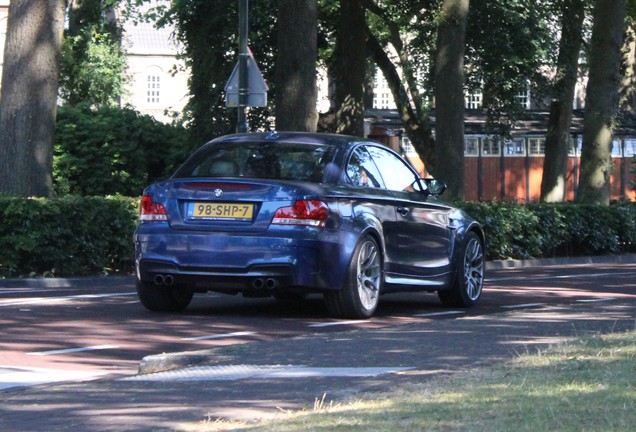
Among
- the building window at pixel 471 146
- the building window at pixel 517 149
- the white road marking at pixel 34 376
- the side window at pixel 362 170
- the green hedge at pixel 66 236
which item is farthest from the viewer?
the building window at pixel 517 149

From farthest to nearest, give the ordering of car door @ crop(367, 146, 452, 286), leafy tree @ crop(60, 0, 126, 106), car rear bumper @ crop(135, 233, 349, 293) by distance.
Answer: leafy tree @ crop(60, 0, 126, 106) < car door @ crop(367, 146, 452, 286) < car rear bumper @ crop(135, 233, 349, 293)

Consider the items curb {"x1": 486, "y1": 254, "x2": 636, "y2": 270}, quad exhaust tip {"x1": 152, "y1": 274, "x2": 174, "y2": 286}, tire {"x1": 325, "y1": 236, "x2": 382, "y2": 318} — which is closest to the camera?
quad exhaust tip {"x1": 152, "y1": 274, "x2": 174, "y2": 286}

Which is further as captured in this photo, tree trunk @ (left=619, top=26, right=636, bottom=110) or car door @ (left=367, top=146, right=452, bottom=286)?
tree trunk @ (left=619, top=26, right=636, bottom=110)

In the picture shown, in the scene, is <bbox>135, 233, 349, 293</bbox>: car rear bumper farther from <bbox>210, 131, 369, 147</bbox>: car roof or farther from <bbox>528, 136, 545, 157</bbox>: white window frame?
<bbox>528, 136, 545, 157</bbox>: white window frame

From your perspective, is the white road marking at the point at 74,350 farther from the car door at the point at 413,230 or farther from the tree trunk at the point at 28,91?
the tree trunk at the point at 28,91

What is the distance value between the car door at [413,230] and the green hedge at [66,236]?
658 cm

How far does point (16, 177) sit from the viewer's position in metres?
20.0

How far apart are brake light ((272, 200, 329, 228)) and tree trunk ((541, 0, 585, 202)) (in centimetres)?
2662

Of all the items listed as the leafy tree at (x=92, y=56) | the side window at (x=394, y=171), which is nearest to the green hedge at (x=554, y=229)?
the side window at (x=394, y=171)

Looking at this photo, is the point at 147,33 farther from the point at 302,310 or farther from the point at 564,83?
the point at 302,310

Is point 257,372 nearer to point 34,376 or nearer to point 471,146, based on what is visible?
point 34,376

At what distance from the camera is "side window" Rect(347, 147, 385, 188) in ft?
41.4

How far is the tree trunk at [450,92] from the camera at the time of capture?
27.1 metres

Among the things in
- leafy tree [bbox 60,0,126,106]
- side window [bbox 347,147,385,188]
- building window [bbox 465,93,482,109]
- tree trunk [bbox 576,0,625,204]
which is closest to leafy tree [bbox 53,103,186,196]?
building window [bbox 465,93,482,109]
